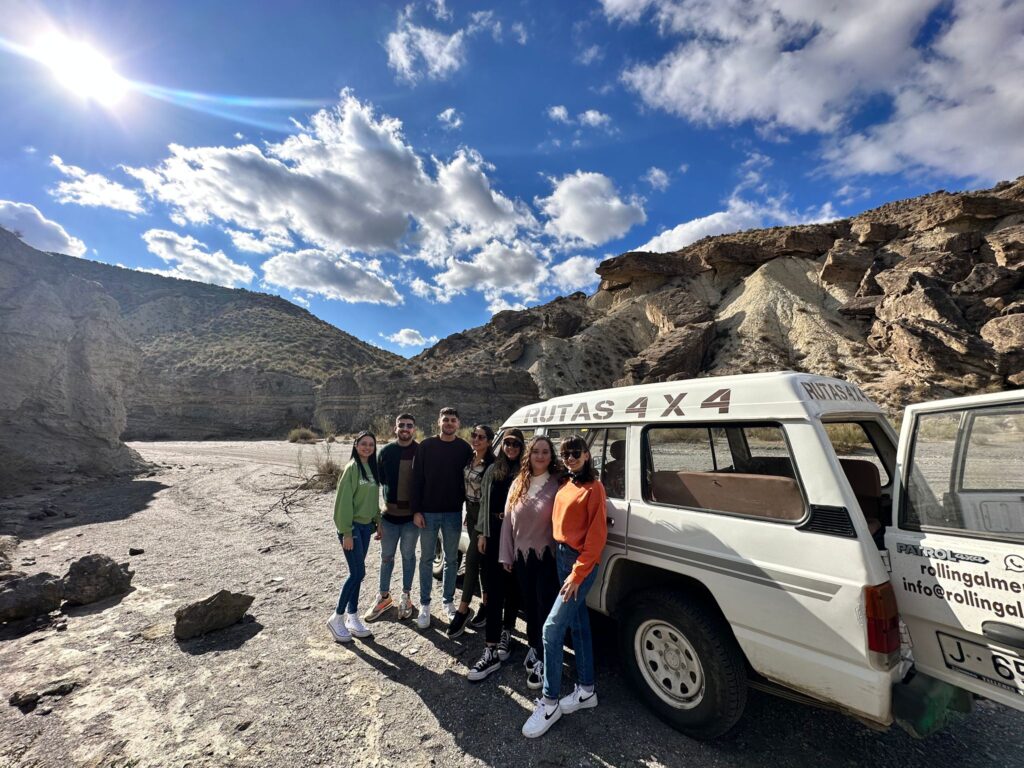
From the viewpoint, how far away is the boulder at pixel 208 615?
4086 mm

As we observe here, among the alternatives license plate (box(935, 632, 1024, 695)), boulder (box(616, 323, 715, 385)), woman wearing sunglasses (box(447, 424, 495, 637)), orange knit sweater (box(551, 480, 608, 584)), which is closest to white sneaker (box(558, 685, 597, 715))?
orange knit sweater (box(551, 480, 608, 584))

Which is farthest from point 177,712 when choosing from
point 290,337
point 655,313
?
point 290,337

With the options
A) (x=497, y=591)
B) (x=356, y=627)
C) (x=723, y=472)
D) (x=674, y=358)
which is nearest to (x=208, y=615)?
(x=356, y=627)

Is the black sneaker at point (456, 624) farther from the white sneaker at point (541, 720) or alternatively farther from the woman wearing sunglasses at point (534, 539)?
the white sneaker at point (541, 720)

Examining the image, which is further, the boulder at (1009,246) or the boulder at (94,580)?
the boulder at (1009,246)

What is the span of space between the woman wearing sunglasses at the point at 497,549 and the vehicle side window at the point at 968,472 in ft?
8.61

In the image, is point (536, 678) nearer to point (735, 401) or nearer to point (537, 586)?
point (537, 586)

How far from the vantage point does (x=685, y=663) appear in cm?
274

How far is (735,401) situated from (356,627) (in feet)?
13.0

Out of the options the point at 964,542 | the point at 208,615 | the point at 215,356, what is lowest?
the point at 208,615

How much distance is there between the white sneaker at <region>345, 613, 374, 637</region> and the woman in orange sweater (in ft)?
6.58

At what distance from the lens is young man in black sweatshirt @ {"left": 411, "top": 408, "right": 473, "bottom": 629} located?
422 cm

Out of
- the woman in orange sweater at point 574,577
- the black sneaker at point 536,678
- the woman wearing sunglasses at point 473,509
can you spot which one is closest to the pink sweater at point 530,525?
Answer: the woman in orange sweater at point 574,577

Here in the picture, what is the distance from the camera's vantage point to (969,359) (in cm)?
2097
